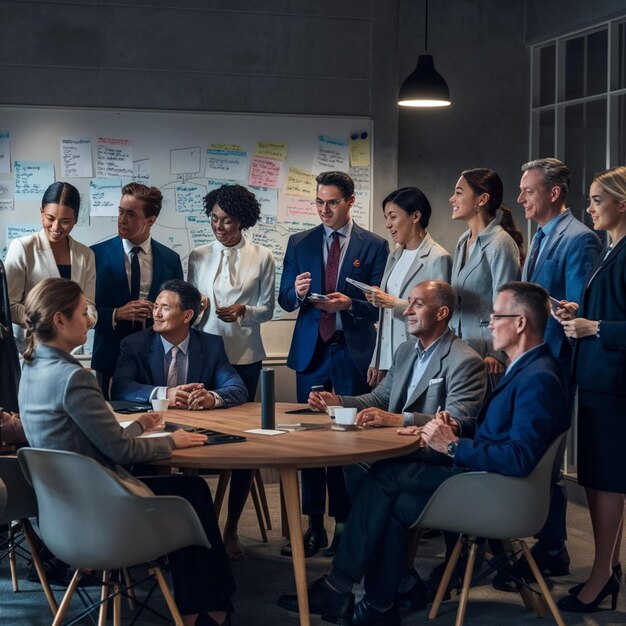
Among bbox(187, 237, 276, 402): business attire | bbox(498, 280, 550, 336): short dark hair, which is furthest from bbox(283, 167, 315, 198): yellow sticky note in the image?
bbox(498, 280, 550, 336): short dark hair

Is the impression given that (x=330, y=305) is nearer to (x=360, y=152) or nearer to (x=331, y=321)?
(x=331, y=321)

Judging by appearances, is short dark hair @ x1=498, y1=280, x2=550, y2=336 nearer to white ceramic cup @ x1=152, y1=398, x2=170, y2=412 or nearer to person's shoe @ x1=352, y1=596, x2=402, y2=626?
person's shoe @ x1=352, y1=596, x2=402, y2=626

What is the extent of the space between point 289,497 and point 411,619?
846mm

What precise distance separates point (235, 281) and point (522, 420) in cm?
216

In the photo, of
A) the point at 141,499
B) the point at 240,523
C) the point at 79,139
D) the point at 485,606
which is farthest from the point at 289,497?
the point at 79,139

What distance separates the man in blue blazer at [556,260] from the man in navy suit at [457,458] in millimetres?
695

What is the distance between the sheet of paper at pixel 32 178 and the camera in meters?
6.34

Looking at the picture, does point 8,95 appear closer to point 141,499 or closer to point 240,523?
point 240,523

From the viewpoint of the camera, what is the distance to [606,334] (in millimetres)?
3938

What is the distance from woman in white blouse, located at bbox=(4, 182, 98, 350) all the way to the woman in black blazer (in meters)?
2.25

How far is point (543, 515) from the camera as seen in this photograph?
355 cm

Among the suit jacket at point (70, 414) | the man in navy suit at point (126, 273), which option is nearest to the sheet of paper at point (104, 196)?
the man in navy suit at point (126, 273)

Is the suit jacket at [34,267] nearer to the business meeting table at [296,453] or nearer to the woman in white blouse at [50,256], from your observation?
the woman in white blouse at [50,256]

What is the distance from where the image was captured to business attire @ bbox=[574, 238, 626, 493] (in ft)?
12.9
